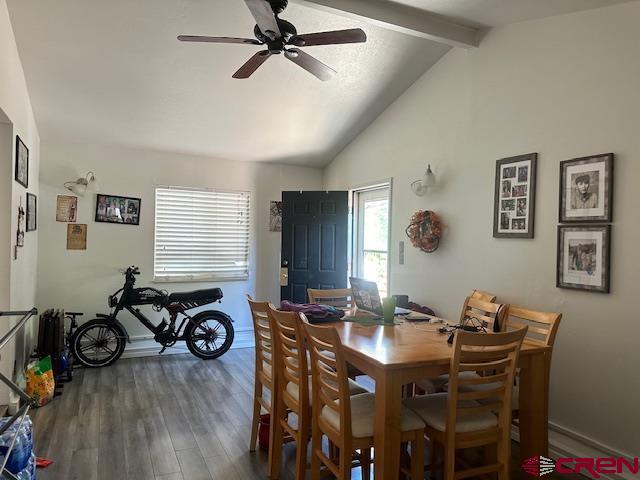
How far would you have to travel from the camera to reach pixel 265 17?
222 centimetres

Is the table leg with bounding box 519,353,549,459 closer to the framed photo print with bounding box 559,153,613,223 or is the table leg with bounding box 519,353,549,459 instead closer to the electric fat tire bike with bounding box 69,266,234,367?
the framed photo print with bounding box 559,153,613,223

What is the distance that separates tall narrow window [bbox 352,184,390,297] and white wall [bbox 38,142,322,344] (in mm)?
1120

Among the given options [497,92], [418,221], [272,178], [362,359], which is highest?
[497,92]

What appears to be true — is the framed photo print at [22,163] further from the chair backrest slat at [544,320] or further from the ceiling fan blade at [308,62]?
the chair backrest slat at [544,320]

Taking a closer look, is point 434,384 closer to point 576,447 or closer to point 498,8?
point 576,447

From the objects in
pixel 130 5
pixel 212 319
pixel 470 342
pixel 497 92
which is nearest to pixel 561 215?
pixel 497 92

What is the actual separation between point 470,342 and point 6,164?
10.4 feet

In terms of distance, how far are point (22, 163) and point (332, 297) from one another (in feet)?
8.69

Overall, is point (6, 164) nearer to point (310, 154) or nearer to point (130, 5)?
point (130, 5)

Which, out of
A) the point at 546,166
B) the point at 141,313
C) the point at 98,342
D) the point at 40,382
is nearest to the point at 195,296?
Answer: the point at 141,313

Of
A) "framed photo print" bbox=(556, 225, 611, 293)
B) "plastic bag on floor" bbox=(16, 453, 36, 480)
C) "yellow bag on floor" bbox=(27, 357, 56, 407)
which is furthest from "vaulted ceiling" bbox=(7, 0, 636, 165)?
"plastic bag on floor" bbox=(16, 453, 36, 480)

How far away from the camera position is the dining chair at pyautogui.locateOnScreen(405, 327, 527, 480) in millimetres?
1936

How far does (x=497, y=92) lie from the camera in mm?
3426

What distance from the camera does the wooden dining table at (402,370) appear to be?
1.89 meters
